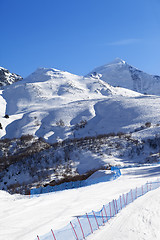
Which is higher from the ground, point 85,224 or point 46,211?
point 85,224

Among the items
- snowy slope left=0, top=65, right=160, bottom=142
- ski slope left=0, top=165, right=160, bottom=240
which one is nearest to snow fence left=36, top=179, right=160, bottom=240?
ski slope left=0, top=165, right=160, bottom=240

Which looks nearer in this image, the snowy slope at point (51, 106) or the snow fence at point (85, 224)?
the snow fence at point (85, 224)

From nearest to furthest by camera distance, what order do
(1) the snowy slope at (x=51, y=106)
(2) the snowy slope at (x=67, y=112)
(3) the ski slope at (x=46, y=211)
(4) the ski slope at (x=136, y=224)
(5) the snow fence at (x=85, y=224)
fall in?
(5) the snow fence at (x=85, y=224) → (4) the ski slope at (x=136, y=224) → (3) the ski slope at (x=46, y=211) → (2) the snowy slope at (x=67, y=112) → (1) the snowy slope at (x=51, y=106)

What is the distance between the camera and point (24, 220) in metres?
21.5

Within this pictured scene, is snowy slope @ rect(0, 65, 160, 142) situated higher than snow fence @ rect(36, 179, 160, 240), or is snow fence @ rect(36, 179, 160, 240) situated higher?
snowy slope @ rect(0, 65, 160, 142)

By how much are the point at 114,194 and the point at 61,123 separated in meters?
85.0

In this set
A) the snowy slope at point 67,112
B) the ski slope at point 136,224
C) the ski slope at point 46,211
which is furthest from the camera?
the snowy slope at point 67,112

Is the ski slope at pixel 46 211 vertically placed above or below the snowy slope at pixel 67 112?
below

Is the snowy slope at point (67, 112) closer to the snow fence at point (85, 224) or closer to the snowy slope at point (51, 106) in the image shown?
the snowy slope at point (51, 106)

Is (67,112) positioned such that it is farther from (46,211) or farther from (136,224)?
(136,224)

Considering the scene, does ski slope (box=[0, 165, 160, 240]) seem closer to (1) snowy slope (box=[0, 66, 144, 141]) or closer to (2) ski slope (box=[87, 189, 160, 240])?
(2) ski slope (box=[87, 189, 160, 240])

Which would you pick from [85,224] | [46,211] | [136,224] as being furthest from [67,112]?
[85,224]

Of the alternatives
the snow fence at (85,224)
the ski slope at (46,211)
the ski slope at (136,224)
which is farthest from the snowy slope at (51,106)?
the snow fence at (85,224)

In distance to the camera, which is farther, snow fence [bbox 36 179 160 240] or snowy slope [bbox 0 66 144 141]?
snowy slope [bbox 0 66 144 141]
